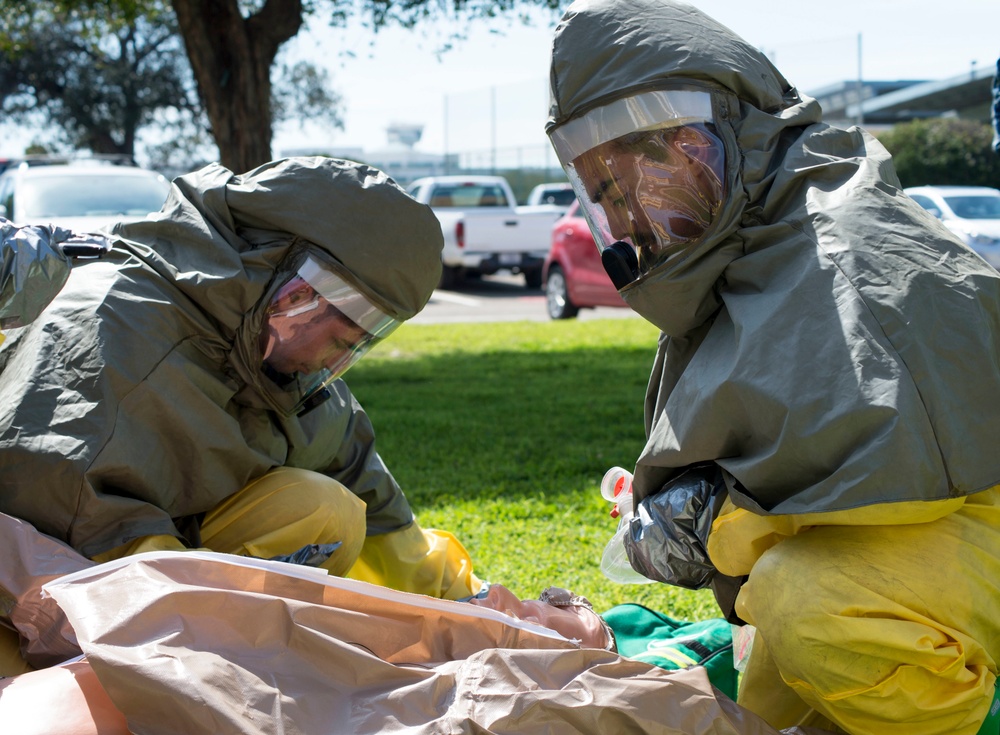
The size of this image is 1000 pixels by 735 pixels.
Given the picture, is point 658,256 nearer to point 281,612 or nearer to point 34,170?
point 281,612

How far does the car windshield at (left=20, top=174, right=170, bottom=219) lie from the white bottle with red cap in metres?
7.28

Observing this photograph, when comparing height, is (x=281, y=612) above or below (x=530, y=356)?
above

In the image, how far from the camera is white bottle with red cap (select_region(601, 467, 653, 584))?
2.57 meters

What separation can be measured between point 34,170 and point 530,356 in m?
5.18

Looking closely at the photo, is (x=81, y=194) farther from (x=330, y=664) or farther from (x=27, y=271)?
(x=330, y=664)

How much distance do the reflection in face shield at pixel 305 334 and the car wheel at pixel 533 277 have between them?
49.9 feet

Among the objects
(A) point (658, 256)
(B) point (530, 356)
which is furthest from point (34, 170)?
(A) point (658, 256)

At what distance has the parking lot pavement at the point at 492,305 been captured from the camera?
13773mm

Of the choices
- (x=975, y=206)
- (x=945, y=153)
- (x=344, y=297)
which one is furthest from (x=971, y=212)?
(x=344, y=297)

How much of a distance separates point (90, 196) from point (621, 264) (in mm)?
8251

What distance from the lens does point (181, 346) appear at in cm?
243

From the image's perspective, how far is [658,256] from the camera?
2.31 metres

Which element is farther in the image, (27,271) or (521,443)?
(521,443)

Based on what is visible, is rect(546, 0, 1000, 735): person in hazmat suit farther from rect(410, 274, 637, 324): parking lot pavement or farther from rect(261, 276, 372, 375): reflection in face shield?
rect(410, 274, 637, 324): parking lot pavement
